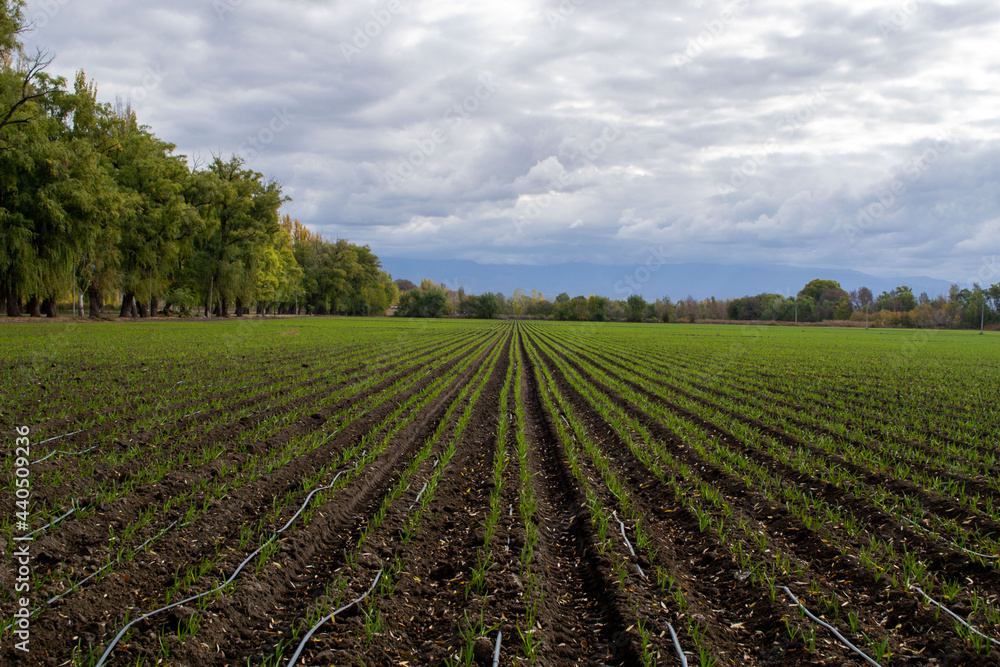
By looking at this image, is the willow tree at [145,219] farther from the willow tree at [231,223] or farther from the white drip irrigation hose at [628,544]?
the white drip irrigation hose at [628,544]

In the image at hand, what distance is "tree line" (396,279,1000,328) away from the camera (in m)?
112

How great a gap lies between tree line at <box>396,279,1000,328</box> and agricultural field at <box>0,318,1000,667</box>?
11931cm

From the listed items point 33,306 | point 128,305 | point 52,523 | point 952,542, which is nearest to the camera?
point 52,523

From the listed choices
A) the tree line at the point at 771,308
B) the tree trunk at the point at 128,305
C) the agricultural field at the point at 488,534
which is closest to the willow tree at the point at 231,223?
the tree trunk at the point at 128,305

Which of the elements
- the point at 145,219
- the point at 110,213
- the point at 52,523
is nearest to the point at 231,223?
the point at 145,219

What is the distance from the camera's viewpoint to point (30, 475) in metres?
6.28

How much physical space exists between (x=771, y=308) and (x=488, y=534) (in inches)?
5670

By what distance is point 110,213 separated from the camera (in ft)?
135

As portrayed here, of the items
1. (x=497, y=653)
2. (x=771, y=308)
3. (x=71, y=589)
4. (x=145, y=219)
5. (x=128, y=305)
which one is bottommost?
(x=497, y=653)

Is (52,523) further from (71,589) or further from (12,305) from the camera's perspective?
(12,305)

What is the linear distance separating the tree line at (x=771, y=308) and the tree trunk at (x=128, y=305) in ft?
279

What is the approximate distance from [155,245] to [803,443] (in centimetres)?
5541

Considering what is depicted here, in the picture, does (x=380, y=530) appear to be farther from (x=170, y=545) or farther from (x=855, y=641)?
(x=855, y=641)

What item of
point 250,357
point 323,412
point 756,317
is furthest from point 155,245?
point 756,317
